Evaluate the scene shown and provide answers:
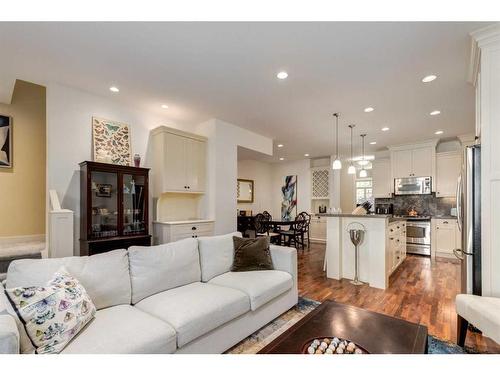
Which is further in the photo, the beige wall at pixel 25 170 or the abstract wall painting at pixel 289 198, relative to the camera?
the abstract wall painting at pixel 289 198

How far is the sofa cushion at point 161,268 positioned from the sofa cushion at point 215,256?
0.08m

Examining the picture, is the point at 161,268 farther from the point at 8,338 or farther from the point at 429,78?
the point at 429,78

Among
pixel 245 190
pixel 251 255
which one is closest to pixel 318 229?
pixel 245 190

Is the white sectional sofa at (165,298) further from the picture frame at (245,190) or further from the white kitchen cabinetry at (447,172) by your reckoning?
the white kitchen cabinetry at (447,172)

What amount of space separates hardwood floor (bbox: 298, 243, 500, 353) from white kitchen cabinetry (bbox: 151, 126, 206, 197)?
8.00 feet

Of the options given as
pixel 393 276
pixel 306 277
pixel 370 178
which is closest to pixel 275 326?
pixel 306 277

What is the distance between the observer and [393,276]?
159 inches

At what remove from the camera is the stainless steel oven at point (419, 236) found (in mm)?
5447

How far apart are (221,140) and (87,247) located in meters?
2.61

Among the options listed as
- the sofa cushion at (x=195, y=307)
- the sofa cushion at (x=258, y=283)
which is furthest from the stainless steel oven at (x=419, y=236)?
the sofa cushion at (x=195, y=307)
